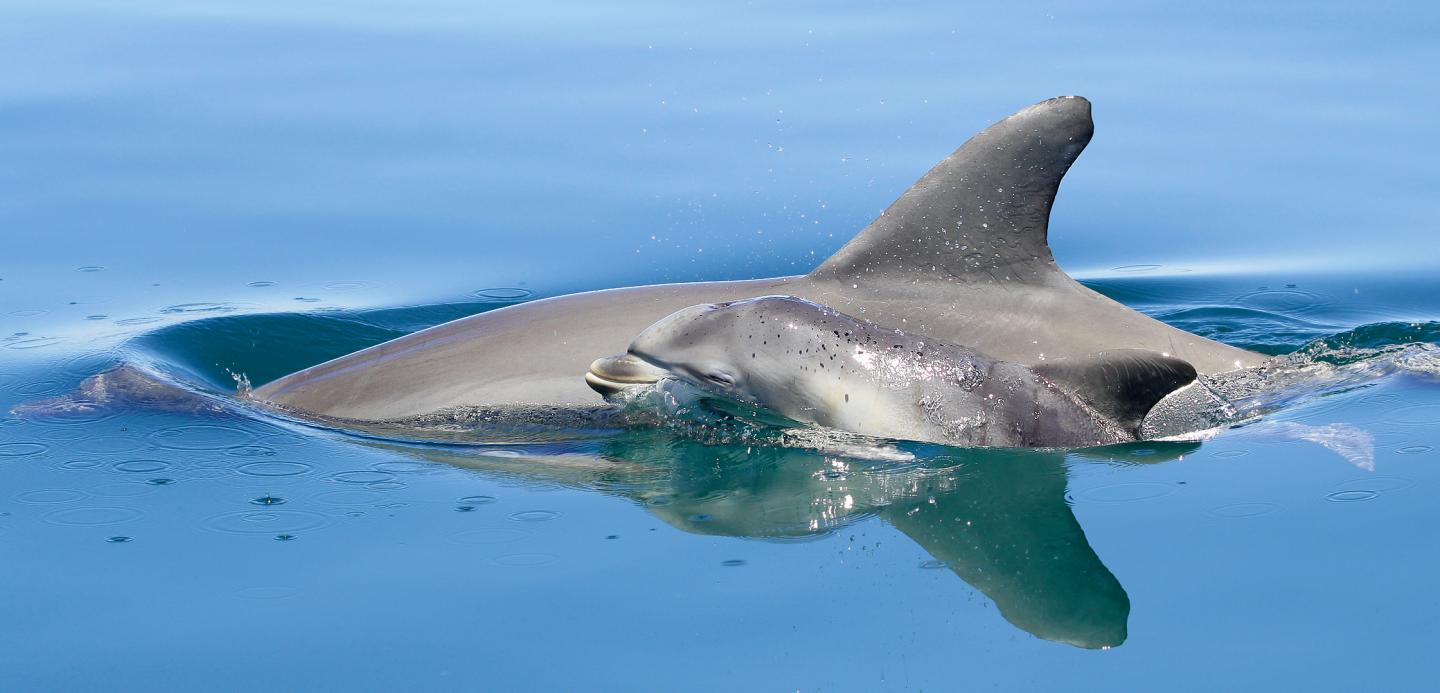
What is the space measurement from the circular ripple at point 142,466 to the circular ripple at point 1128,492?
4512 mm

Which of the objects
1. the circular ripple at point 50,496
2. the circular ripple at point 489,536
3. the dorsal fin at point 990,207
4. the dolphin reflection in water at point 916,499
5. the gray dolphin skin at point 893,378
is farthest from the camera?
the dorsal fin at point 990,207

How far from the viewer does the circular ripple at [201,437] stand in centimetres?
812

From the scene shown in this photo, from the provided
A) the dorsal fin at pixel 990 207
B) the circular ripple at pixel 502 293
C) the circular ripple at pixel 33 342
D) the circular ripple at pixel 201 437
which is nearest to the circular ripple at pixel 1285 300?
the dorsal fin at pixel 990 207

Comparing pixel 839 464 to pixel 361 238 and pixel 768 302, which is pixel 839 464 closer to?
pixel 768 302

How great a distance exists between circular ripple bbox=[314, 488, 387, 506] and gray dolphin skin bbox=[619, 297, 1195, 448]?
4.56 ft

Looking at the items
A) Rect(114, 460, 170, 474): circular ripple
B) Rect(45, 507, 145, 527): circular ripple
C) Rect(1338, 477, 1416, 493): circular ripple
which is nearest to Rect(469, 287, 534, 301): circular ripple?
Rect(114, 460, 170, 474): circular ripple

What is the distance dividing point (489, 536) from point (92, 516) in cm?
195

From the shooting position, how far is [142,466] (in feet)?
25.6

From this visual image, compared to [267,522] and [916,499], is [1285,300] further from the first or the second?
[267,522]

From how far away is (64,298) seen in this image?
11812 millimetres

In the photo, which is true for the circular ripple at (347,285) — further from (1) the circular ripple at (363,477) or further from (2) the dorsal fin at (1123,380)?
(2) the dorsal fin at (1123,380)

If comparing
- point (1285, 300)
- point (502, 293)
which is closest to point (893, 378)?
point (502, 293)

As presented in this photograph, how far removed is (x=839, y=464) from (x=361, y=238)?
269 inches

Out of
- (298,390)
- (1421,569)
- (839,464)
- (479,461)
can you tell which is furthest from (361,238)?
(1421,569)
